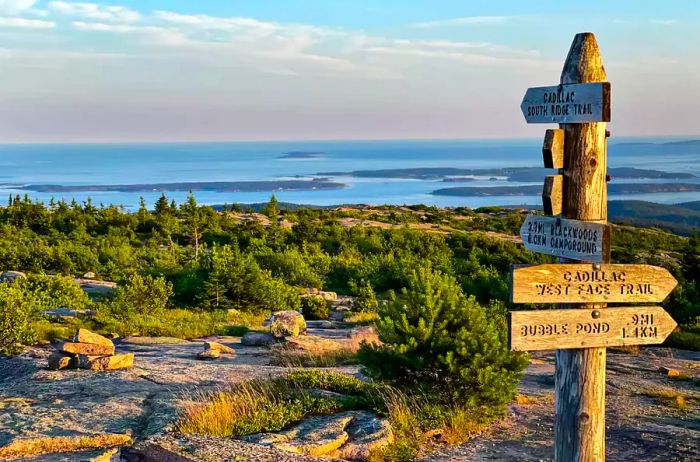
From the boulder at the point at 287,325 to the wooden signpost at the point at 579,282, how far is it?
8423 millimetres

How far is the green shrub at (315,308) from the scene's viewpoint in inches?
689

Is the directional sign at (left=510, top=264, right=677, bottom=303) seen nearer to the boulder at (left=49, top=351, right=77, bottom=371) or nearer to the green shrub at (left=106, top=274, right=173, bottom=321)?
the boulder at (left=49, top=351, right=77, bottom=371)

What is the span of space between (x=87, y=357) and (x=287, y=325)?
428 cm

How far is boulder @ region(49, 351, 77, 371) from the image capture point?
9.77 metres

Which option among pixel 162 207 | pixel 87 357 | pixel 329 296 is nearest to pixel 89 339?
pixel 87 357

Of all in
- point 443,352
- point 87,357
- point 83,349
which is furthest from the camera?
point 83,349

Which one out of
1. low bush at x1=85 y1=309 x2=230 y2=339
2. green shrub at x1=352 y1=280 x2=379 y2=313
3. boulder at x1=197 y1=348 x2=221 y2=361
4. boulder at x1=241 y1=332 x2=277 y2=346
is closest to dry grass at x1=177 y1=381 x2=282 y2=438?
boulder at x1=197 y1=348 x2=221 y2=361

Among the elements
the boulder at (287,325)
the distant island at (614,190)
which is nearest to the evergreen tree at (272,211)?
the boulder at (287,325)

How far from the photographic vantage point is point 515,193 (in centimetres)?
9944

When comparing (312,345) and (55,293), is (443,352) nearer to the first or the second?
(312,345)

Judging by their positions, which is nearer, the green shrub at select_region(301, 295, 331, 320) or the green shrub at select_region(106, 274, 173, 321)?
the green shrub at select_region(106, 274, 173, 321)

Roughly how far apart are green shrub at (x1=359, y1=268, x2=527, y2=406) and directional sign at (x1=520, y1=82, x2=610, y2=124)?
3.36 metres

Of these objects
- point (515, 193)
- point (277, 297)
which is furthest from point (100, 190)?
point (277, 297)

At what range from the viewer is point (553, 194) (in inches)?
200
